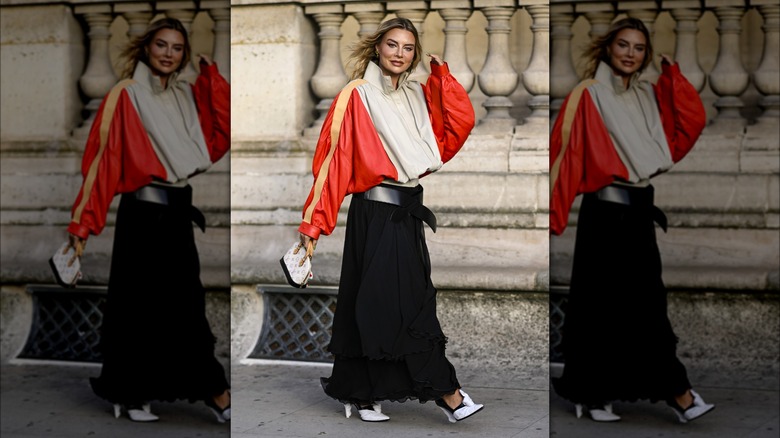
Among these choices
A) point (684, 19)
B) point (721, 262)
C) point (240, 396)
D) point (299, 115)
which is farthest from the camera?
point (299, 115)

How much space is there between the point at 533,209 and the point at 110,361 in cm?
160

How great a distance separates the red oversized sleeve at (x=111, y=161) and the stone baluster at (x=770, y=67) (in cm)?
198

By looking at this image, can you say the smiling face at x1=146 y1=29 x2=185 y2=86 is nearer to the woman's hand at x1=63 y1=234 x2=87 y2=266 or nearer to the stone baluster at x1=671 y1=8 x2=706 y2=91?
the woman's hand at x1=63 y1=234 x2=87 y2=266

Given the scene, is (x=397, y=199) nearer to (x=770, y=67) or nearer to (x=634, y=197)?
(x=634, y=197)

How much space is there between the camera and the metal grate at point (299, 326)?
5297 mm

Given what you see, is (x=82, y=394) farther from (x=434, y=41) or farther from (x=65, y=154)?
(x=434, y=41)

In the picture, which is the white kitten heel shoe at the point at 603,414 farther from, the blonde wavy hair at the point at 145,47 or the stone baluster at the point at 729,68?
the blonde wavy hair at the point at 145,47

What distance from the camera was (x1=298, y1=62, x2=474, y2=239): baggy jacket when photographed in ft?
15.3

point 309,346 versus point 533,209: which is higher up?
point 533,209

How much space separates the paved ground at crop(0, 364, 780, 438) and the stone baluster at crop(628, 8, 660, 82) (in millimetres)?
980

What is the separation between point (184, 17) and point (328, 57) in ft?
2.71

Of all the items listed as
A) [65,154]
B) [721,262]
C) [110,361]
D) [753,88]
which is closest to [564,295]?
[721,262]

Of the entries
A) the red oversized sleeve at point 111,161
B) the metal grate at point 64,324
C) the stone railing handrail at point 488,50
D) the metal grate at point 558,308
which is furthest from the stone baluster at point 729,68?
the metal grate at point 64,324

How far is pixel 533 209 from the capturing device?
5145 millimetres
